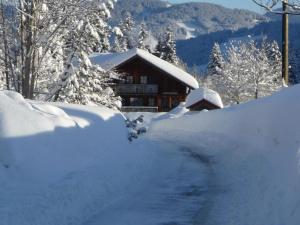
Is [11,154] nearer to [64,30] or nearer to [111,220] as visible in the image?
[111,220]

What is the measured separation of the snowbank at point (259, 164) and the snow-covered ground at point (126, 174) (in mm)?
27

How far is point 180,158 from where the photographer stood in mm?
15555

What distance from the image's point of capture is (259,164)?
1119 centimetres

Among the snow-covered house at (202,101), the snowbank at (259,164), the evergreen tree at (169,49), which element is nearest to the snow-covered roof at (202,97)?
the snow-covered house at (202,101)

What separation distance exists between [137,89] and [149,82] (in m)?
1.32

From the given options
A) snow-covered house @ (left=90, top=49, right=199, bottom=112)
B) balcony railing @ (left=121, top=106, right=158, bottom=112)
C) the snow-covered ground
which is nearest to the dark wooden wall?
snow-covered house @ (left=90, top=49, right=199, bottom=112)

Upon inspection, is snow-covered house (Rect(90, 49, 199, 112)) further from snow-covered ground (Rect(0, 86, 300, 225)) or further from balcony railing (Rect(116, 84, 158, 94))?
snow-covered ground (Rect(0, 86, 300, 225))

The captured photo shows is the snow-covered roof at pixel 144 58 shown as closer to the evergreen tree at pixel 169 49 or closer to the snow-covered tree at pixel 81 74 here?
the snow-covered tree at pixel 81 74

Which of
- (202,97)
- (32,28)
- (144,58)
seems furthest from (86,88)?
(144,58)

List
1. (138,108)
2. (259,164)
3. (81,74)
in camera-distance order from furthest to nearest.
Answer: (138,108) < (81,74) < (259,164)

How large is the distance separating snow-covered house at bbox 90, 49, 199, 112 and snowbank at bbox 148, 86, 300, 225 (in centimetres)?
3011

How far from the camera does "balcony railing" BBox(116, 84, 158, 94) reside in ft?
170

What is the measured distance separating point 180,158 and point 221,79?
149 ft

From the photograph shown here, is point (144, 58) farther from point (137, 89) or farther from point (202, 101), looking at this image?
point (202, 101)
